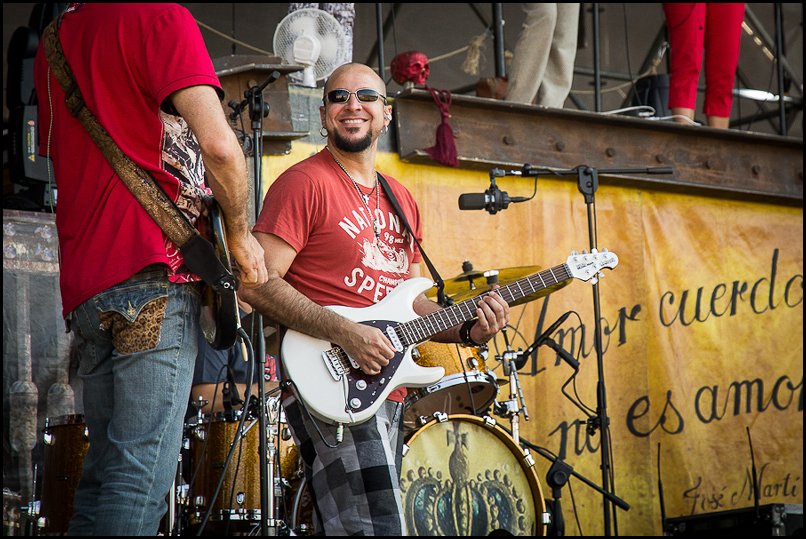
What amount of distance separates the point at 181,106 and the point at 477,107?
12.6 feet

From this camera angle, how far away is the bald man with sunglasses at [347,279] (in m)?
3.43

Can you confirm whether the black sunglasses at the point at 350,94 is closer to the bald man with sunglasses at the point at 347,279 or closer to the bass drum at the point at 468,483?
the bald man with sunglasses at the point at 347,279

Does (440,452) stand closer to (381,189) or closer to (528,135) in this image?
(381,189)

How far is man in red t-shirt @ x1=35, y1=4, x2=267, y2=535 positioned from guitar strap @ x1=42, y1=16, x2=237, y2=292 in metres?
0.02

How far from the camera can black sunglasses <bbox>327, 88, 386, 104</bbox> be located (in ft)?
13.4

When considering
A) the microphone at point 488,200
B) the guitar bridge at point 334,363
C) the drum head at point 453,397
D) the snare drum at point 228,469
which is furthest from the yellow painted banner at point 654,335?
the guitar bridge at point 334,363

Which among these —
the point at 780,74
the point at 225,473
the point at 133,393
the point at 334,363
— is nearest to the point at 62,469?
the point at 225,473

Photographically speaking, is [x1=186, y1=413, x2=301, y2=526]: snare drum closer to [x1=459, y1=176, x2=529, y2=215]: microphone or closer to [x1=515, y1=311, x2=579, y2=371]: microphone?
[x1=515, y1=311, x2=579, y2=371]: microphone

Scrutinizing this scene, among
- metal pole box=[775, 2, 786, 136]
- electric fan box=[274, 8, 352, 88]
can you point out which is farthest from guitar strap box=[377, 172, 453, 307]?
metal pole box=[775, 2, 786, 136]

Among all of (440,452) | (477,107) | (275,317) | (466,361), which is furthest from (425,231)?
(275,317)

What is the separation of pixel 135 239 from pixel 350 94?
1.50 m

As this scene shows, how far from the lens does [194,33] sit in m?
2.82

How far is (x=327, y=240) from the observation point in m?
3.73

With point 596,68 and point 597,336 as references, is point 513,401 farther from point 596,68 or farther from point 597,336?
point 596,68
